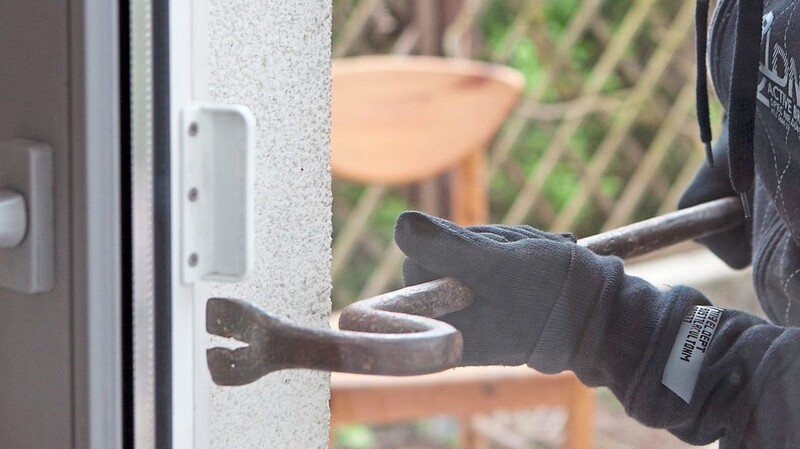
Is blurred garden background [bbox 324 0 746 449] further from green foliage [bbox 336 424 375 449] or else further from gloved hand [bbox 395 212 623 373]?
Answer: gloved hand [bbox 395 212 623 373]

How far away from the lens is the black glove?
0.49m

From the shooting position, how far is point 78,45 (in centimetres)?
25

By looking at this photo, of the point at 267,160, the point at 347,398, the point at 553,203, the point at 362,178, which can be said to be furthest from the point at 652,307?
the point at 553,203

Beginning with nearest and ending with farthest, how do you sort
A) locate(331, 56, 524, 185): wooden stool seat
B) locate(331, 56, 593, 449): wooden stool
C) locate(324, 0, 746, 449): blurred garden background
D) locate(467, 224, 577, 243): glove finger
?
1. locate(467, 224, 577, 243): glove finger
2. locate(331, 56, 593, 449): wooden stool
3. locate(331, 56, 524, 185): wooden stool seat
4. locate(324, 0, 746, 449): blurred garden background

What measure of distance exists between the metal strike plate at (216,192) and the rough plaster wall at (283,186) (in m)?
0.02

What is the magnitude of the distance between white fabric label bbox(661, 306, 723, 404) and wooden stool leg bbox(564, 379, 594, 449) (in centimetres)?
67

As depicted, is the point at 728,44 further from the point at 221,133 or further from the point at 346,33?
the point at 346,33

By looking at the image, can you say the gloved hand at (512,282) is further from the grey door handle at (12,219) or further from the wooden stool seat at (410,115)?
the wooden stool seat at (410,115)

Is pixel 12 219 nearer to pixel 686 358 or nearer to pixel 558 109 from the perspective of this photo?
pixel 686 358

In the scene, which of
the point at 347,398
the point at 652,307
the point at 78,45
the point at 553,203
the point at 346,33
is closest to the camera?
the point at 78,45

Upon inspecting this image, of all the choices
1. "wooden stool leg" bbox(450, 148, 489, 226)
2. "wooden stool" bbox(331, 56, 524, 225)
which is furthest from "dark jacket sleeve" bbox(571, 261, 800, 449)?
"wooden stool leg" bbox(450, 148, 489, 226)

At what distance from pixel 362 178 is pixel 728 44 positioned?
35.9 inches

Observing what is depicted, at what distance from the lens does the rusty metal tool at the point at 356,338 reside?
0.81 ft

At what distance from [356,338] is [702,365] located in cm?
16
